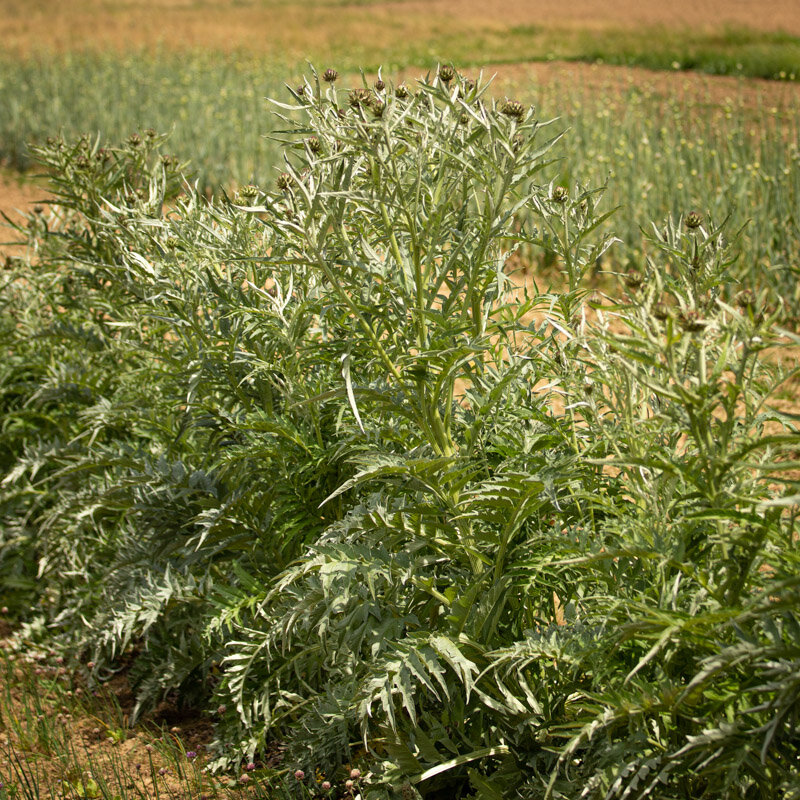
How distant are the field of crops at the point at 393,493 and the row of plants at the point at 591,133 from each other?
58cm

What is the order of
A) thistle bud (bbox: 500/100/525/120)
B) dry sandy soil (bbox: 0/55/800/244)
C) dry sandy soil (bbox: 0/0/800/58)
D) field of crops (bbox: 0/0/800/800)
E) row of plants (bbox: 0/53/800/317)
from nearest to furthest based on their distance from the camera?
field of crops (bbox: 0/0/800/800) < thistle bud (bbox: 500/100/525/120) < row of plants (bbox: 0/53/800/317) < dry sandy soil (bbox: 0/55/800/244) < dry sandy soil (bbox: 0/0/800/58)

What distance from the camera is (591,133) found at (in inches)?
303

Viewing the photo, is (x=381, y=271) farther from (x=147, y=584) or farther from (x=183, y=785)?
(x=183, y=785)

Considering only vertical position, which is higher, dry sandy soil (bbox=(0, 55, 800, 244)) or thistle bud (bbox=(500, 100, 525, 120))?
dry sandy soil (bbox=(0, 55, 800, 244))

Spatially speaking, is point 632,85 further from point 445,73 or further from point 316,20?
point 316,20

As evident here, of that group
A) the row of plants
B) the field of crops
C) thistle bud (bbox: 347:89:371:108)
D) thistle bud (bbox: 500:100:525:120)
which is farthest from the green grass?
thistle bud (bbox: 347:89:371:108)

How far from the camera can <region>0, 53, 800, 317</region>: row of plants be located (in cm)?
533

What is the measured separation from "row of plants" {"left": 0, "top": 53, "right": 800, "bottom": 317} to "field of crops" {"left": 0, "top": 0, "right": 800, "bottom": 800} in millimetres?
581

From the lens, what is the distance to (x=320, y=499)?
232 cm

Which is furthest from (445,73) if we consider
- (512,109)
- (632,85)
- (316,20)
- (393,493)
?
(316,20)

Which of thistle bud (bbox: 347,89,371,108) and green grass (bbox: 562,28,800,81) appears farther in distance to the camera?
green grass (bbox: 562,28,800,81)

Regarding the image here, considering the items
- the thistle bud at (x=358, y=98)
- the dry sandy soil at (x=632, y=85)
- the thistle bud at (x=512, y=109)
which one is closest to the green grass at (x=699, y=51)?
the dry sandy soil at (x=632, y=85)

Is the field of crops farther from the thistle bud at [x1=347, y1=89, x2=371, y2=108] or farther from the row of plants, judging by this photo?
the row of plants

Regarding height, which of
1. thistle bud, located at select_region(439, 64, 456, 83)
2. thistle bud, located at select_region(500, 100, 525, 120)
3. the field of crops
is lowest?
the field of crops
